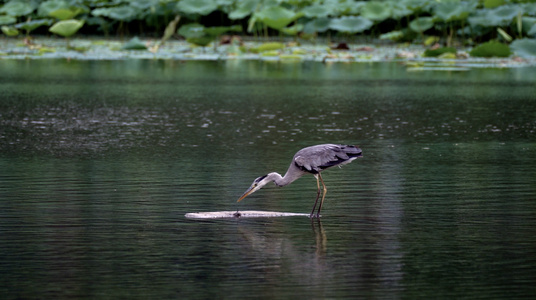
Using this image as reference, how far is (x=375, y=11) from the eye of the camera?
97.4ft

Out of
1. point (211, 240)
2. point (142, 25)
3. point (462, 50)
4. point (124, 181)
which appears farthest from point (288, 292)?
point (142, 25)

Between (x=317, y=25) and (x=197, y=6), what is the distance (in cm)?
346

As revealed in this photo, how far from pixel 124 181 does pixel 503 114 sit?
7826 mm

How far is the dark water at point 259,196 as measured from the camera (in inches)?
231

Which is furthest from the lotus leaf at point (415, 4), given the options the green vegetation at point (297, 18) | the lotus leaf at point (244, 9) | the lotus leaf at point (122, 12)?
the lotus leaf at point (122, 12)

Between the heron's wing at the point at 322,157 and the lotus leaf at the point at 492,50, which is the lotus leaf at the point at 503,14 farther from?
the heron's wing at the point at 322,157

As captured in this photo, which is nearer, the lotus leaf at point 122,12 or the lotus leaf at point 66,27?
the lotus leaf at point 66,27

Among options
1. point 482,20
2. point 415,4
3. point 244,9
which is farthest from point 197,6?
point 482,20

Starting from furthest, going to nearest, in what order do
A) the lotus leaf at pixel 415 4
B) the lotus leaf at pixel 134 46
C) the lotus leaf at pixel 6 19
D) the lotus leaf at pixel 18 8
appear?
the lotus leaf at pixel 18 8
the lotus leaf at pixel 6 19
the lotus leaf at pixel 415 4
the lotus leaf at pixel 134 46

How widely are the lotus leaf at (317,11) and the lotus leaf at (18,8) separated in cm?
831

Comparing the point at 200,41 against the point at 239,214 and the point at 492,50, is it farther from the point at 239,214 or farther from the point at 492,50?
the point at 239,214

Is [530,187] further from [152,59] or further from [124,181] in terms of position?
[152,59]

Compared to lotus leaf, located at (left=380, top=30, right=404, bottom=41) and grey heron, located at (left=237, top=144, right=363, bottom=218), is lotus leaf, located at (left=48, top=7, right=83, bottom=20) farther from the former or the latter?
grey heron, located at (left=237, top=144, right=363, bottom=218)

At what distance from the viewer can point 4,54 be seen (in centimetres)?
2633
